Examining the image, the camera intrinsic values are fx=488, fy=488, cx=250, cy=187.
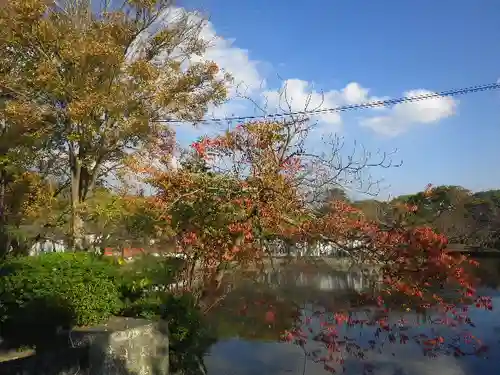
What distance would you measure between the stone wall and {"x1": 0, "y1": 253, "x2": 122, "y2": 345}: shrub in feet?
0.73

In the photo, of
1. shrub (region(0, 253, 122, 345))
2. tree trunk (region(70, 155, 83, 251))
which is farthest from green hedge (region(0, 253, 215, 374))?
tree trunk (region(70, 155, 83, 251))

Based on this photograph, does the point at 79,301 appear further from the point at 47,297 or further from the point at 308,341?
the point at 308,341

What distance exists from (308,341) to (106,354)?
4607mm

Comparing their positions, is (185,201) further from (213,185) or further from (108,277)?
(108,277)

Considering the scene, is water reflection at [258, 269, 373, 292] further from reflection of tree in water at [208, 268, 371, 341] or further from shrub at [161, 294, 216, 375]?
shrub at [161, 294, 216, 375]

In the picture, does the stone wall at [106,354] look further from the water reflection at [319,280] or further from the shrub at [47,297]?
the water reflection at [319,280]

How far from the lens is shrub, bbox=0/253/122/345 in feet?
17.6

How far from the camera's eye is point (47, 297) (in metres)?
5.36

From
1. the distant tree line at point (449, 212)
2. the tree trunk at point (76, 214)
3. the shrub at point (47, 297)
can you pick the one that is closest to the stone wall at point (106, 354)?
the shrub at point (47, 297)

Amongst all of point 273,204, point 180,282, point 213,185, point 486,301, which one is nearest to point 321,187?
point 273,204

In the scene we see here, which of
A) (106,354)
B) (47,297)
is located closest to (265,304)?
(106,354)

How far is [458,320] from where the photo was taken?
33.1ft

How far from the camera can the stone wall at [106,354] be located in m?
4.77

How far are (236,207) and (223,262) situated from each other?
95cm
